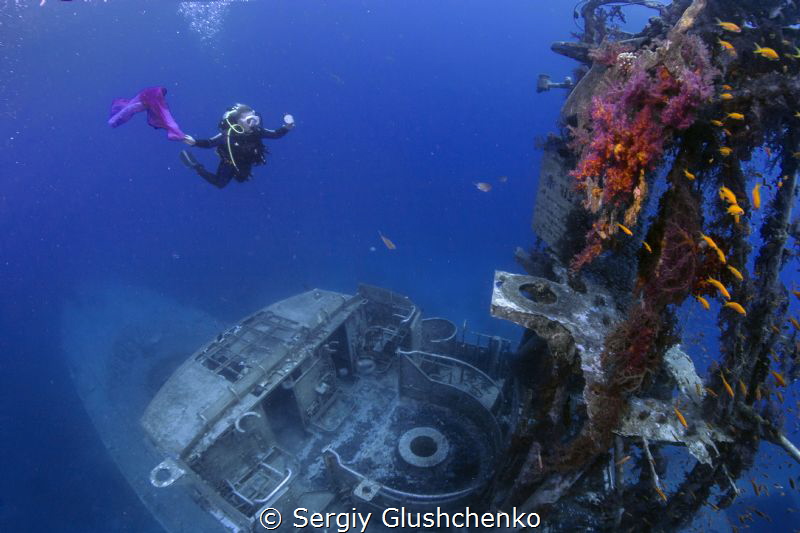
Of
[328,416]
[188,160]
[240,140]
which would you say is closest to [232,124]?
[240,140]

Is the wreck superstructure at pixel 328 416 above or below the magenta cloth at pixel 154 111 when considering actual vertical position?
below

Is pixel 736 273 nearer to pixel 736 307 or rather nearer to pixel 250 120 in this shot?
pixel 736 307

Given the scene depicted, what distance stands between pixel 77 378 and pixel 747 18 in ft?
103

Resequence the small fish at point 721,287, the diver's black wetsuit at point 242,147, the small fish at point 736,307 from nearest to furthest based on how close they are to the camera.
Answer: the small fish at point 721,287 → the small fish at point 736,307 → the diver's black wetsuit at point 242,147

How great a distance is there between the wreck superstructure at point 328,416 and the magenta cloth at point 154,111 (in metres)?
6.38

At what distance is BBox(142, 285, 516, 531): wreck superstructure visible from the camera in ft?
29.0

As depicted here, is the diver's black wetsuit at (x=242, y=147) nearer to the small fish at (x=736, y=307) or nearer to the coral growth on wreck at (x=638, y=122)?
the coral growth on wreck at (x=638, y=122)

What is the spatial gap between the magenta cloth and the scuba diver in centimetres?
57

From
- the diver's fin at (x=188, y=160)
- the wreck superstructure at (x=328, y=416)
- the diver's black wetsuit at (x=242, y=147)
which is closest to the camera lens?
the wreck superstructure at (x=328, y=416)

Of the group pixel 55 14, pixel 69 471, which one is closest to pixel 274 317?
pixel 69 471

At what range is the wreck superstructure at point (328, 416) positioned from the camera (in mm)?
8836

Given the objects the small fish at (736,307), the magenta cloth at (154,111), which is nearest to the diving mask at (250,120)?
the magenta cloth at (154,111)

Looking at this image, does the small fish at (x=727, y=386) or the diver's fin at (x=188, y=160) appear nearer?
the small fish at (x=727, y=386)

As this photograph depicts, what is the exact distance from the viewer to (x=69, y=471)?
17906 mm
